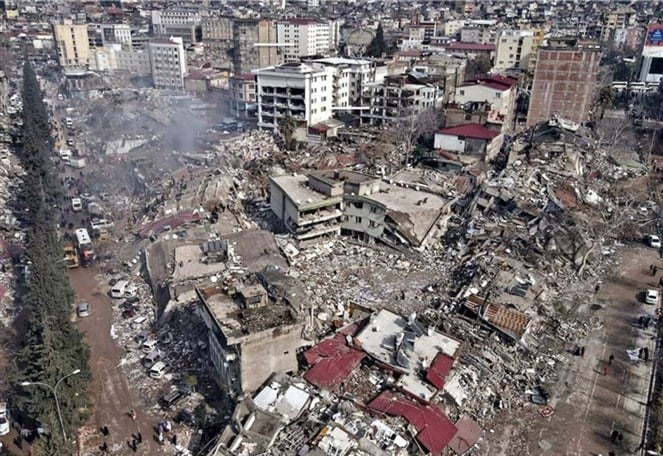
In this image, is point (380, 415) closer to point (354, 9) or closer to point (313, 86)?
point (313, 86)

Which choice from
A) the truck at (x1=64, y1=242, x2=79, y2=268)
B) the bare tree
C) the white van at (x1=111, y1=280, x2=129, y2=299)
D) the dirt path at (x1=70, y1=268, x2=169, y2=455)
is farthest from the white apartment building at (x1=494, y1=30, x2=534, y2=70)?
the dirt path at (x1=70, y1=268, x2=169, y2=455)

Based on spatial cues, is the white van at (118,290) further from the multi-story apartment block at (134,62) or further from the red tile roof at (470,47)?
the multi-story apartment block at (134,62)

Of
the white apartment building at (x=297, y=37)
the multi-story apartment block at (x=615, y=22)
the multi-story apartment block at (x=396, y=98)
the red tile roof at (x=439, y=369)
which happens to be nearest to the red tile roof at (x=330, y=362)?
the red tile roof at (x=439, y=369)

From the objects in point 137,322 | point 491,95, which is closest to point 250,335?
point 137,322

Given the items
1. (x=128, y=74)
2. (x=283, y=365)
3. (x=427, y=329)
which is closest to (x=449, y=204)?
(x=427, y=329)

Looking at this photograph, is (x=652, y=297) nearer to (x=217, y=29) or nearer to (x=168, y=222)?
(x=168, y=222)

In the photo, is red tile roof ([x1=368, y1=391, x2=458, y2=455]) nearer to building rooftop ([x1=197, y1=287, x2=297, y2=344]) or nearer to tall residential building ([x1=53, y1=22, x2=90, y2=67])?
building rooftop ([x1=197, y1=287, x2=297, y2=344])
